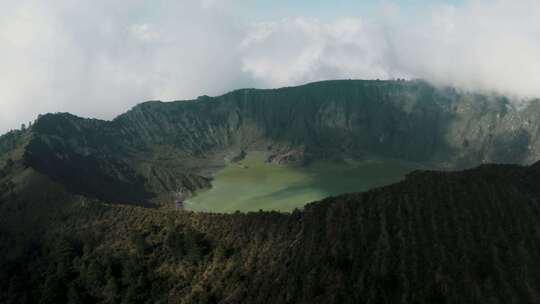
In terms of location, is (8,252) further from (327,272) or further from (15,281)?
(327,272)

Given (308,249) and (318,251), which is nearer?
(318,251)

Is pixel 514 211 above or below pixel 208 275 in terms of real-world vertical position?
above

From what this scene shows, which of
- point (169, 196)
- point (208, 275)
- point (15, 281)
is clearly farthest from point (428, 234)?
point (169, 196)

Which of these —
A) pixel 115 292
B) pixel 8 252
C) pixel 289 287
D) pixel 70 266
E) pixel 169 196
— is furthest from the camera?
pixel 169 196

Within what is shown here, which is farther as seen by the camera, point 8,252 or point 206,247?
point 8,252

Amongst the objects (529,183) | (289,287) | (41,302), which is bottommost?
(41,302)

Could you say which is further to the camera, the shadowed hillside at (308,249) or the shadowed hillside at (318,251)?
the shadowed hillside at (308,249)

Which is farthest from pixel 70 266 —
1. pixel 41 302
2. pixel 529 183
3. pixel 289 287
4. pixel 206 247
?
pixel 529 183

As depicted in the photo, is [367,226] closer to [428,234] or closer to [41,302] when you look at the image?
[428,234]

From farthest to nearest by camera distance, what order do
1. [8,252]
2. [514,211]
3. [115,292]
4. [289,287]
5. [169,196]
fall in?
[169,196] → [8,252] → [115,292] → [514,211] → [289,287]

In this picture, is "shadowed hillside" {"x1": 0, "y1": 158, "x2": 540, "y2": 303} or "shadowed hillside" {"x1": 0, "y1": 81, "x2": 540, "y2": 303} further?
"shadowed hillside" {"x1": 0, "y1": 81, "x2": 540, "y2": 303}
